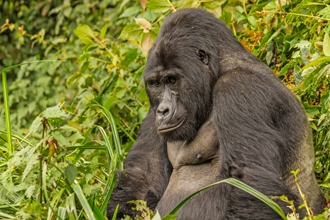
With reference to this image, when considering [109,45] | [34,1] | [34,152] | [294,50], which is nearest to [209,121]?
[34,152]

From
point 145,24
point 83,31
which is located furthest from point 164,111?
point 83,31

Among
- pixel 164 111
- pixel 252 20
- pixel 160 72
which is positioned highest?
pixel 160 72

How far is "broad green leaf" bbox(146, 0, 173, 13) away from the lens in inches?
225

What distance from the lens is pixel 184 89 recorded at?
14.6 feet

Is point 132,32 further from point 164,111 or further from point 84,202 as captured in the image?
point 84,202

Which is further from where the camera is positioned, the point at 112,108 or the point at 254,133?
the point at 112,108

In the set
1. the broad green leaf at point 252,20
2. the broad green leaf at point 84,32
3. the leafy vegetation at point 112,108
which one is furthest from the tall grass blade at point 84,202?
the broad green leaf at point 84,32

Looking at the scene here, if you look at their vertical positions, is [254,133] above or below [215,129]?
above

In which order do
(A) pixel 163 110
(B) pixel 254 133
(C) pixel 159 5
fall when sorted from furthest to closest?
1. (C) pixel 159 5
2. (A) pixel 163 110
3. (B) pixel 254 133

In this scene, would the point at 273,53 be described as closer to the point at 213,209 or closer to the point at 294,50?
the point at 294,50

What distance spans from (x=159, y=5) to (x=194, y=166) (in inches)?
65.6

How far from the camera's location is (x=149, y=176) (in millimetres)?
4852

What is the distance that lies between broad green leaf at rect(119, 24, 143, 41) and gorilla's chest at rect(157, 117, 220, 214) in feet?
4.97

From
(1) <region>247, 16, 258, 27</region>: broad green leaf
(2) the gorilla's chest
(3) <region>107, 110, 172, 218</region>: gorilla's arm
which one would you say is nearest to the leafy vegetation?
(1) <region>247, 16, 258, 27</region>: broad green leaf
